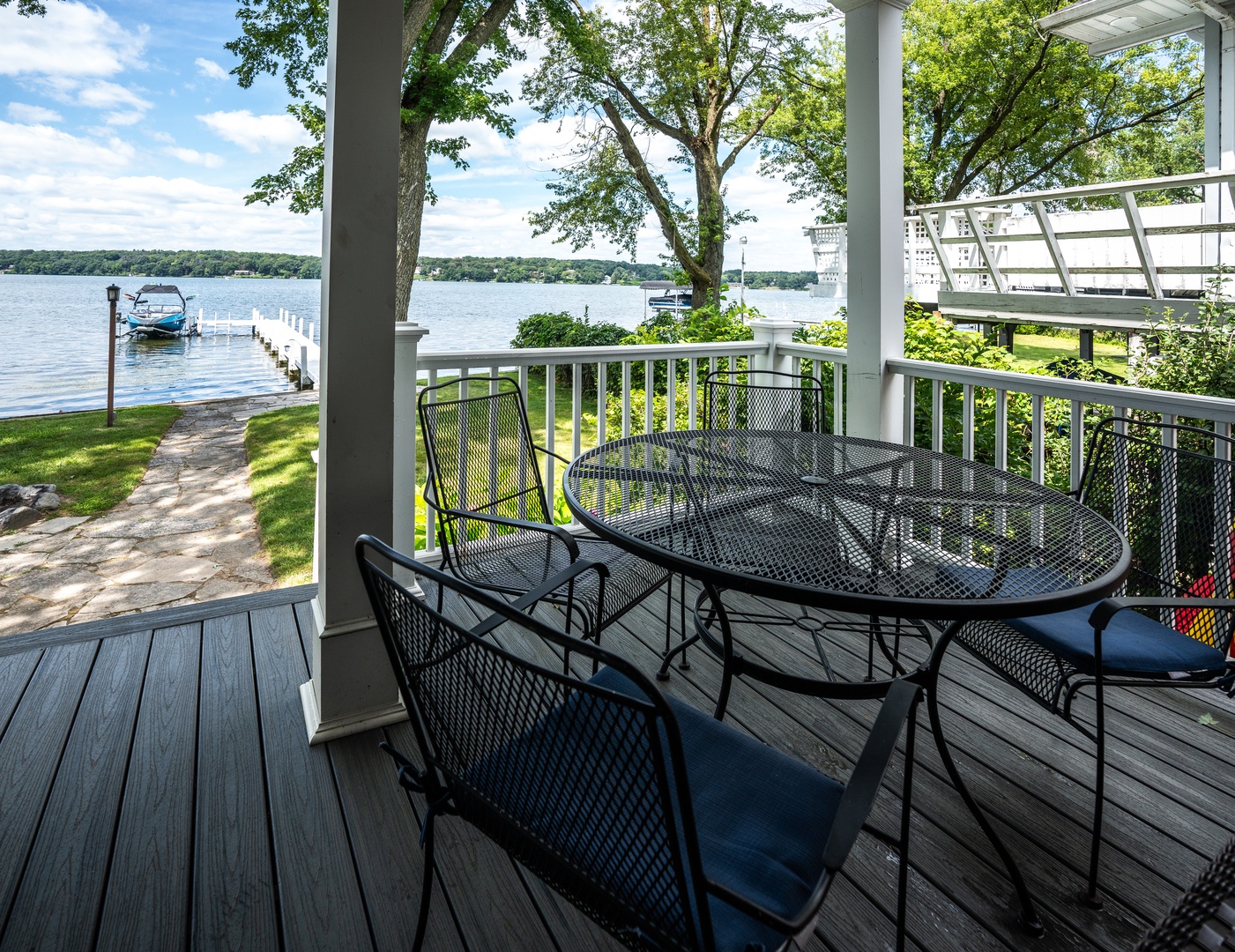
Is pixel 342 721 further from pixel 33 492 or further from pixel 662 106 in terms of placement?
pixel 662 106

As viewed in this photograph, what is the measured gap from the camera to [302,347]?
12883 mm

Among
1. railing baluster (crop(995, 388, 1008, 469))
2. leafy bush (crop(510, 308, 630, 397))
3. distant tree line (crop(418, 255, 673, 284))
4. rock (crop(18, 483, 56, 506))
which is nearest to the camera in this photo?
railing baluster (crop(995, 388, 1008, 469))

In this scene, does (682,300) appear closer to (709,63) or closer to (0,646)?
(709,63)

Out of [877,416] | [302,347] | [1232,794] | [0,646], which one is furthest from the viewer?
[302,347]

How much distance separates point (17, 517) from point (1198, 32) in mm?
10937

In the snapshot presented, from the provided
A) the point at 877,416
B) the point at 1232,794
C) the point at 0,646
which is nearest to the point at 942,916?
the point at 1232,794

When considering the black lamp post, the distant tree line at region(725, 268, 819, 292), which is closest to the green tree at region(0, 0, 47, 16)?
the black lamp post

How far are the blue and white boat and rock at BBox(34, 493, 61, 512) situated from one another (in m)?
14.3

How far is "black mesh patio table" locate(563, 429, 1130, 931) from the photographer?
127 cm

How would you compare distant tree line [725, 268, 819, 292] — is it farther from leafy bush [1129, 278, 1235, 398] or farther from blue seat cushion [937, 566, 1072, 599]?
blue seat cushion [937, 566, 1072, 599]

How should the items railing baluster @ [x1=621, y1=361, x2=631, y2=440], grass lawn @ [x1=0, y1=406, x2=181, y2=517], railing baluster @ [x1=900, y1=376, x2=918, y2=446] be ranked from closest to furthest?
railing baluster @ [x1=900, y1=376, x2=918, y2=446] → railing baluster @ [x1=621, y1=361, x2=631, y2=440] → grass lawn @ [x1=0, y1=406, x2=181, y2=517]

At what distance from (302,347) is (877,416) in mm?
12191

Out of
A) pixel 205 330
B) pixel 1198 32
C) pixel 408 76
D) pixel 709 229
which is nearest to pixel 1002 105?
pixel 1198 32

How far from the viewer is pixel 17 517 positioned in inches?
225
